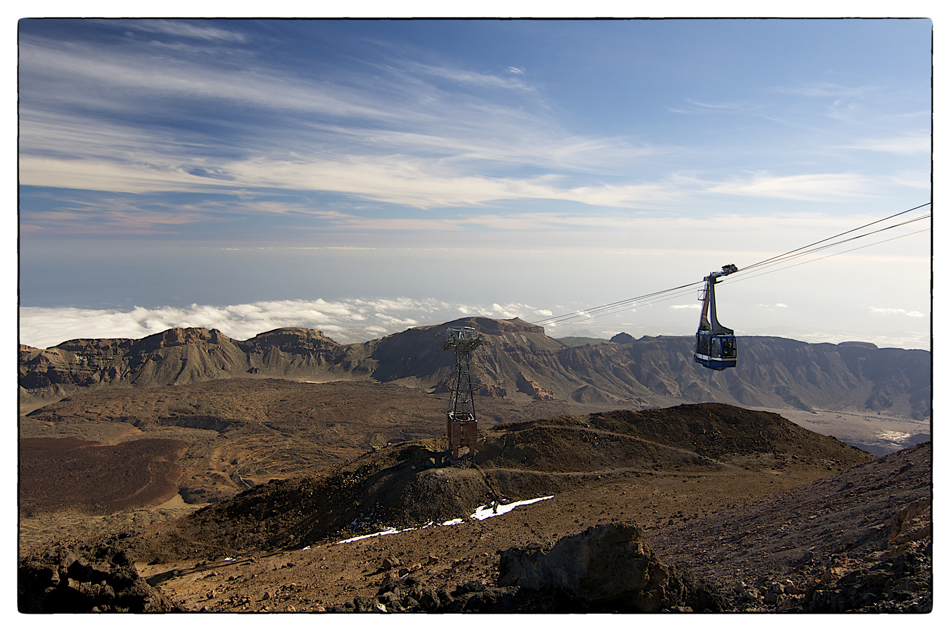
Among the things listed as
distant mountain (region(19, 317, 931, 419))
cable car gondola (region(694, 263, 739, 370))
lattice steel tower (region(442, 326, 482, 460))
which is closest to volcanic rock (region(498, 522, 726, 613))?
cable car gondola (region(694, 263, 739, 370))

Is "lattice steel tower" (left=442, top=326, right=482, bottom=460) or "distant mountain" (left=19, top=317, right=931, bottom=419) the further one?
"distant mountain" (left=19, top=317, right=931, bottom=419)

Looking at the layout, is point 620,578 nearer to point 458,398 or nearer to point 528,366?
point 458,398

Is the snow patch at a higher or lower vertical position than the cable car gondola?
lower

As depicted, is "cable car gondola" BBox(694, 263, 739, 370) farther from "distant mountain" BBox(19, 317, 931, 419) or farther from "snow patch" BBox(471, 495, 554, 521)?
"distant mountain" BBox(19, 317, 931, 419)

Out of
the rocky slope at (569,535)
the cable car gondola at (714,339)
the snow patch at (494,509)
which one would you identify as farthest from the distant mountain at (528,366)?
the cable car gondola at (714,339)

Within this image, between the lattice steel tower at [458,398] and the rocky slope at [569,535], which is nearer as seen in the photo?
the rocky slope at [569,535]

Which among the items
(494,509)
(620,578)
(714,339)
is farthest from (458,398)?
(620,578)

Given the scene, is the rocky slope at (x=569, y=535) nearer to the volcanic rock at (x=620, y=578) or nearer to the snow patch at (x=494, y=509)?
the volcanic rock at (x=620, y=578)

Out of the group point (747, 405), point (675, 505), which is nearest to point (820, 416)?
point (747, 405)

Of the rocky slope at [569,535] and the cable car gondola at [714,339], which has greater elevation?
the cable car gondola at [714,339]
